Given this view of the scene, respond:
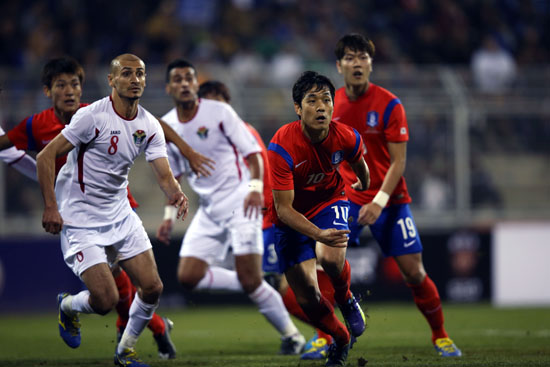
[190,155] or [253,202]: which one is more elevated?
[190,155]

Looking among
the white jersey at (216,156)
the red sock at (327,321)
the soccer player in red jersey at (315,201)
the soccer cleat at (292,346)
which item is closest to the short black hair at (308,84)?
the soccer player in red jersey at (315,201)

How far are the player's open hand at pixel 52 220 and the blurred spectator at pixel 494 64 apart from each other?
891 cm

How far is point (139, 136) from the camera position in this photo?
627cm

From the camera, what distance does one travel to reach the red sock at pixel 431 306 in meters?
7.20

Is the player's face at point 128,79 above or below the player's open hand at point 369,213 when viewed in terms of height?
above

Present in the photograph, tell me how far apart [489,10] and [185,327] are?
1124 cm

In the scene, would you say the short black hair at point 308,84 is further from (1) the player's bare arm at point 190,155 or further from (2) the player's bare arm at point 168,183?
(1) the player's bare arm at point 190,155

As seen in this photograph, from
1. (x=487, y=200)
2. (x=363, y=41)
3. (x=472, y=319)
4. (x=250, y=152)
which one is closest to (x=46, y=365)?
(x=250, y=152)

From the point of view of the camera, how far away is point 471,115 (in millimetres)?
12945

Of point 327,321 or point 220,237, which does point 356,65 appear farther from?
point 327,321

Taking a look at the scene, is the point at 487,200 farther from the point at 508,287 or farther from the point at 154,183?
the point at 154,183

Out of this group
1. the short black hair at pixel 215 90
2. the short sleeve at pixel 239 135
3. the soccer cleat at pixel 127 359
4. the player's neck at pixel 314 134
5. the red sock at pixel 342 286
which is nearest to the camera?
the player's neck at pixel 314 134

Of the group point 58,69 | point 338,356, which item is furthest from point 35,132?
point 338,356

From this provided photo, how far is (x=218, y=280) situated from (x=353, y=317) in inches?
94.2
